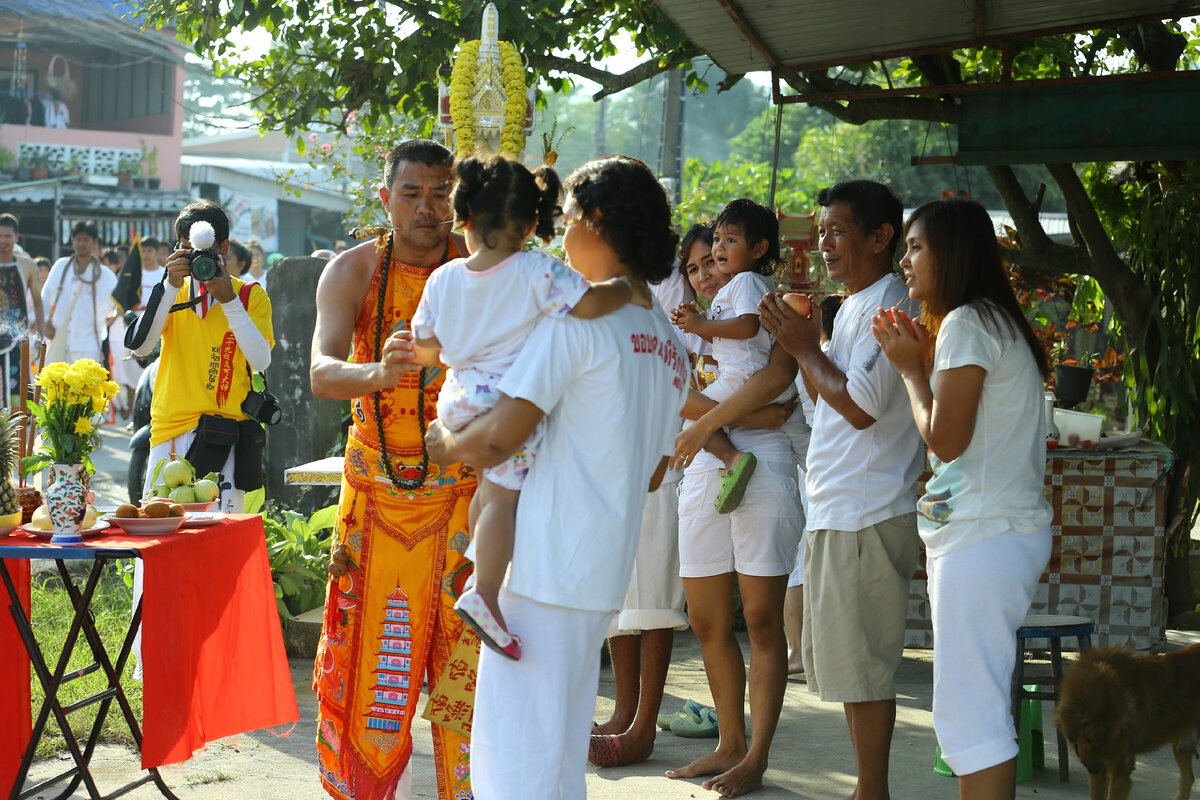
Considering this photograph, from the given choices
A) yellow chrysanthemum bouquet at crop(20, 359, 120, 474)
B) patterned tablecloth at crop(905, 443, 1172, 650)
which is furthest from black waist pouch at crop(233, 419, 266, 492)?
patterned tablecloth at crop(905, 443, 1172, 650)

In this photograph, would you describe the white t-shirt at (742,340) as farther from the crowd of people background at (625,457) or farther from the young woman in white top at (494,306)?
the young woman in white top at (494,306)

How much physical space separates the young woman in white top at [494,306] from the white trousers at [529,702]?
5 centimetres

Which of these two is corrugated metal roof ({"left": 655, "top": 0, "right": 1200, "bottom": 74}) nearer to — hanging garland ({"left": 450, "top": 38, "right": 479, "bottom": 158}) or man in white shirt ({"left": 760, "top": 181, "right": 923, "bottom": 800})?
hanging garland ({"left": 450, "top": 38, "right": 479, "bottom": 158})

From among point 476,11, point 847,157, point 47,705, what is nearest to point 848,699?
point 47,705

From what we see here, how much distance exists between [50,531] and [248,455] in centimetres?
176

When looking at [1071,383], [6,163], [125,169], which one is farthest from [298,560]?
[125,169]

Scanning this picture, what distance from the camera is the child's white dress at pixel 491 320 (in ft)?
8.09

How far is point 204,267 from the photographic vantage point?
489cm

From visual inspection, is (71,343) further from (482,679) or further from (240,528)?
(482,679)

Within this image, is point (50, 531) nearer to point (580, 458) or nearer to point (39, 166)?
point (580, 458)

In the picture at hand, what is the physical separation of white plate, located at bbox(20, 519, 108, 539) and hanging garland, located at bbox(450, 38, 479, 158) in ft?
7.16

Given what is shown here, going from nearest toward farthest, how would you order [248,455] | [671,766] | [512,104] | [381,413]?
[381,413], [671,766], [512,104], [248,455]

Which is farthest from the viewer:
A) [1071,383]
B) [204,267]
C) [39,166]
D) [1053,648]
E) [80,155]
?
[80,155]

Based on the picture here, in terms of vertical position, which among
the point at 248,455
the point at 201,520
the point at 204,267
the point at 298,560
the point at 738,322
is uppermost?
the point at 204,267
